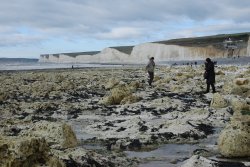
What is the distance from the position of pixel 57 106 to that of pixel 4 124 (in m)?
5.27

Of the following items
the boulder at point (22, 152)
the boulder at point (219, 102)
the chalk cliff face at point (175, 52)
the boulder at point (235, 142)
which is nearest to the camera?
the boulder at point (22, 152)

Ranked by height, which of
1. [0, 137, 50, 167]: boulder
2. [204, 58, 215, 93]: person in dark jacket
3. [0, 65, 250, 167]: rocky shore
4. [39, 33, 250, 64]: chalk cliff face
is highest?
[39, 33, 250, 64]: chalk cliff face

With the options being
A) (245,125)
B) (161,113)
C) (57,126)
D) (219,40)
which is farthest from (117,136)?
(219,40)

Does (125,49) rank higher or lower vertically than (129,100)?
higher

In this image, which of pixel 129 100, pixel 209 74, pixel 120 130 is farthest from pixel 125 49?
pixel 120 130

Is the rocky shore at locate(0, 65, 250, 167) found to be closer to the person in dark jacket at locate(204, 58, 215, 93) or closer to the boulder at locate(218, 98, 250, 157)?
the boulder at locate(218, 98, 250, 157)

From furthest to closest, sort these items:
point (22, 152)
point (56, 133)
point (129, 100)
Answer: point (129, 100) < point (56, 133) < point (22, 152)

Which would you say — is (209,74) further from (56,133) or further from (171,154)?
(56,133)

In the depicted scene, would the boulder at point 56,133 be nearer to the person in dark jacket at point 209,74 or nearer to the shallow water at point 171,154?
the shallow water at point 171,154

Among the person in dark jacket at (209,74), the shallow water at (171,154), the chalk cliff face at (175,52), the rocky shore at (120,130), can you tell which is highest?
the chalk cliff face at (175,52)

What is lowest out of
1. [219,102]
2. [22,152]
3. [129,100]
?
[129,100]

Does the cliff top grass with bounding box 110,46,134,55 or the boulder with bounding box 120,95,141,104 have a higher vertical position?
the cliff top grass with bounding box 110,46,134,55

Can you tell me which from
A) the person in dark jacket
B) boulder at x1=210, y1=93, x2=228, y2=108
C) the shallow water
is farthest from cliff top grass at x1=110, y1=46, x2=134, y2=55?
the shallow water

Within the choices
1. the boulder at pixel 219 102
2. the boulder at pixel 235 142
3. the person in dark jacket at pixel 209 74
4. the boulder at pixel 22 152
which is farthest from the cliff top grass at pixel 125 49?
the boulder at pixel 22 152
